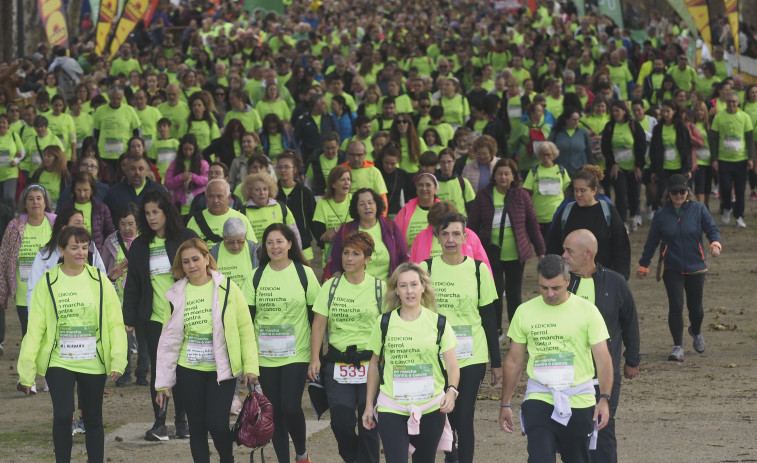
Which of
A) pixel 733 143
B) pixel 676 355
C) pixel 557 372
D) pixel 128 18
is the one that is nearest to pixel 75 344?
pixel 557 372

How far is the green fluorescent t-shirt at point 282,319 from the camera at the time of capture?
363 inches

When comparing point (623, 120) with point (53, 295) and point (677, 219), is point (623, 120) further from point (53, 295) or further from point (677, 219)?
point (53, 295)

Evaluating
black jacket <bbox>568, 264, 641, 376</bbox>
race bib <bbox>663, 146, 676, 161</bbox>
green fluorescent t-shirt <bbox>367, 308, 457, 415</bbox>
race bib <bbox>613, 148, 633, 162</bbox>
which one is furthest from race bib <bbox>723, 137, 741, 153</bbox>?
green fluorescent t-shirt <bbox>367, 308, 457, 415</bbox>

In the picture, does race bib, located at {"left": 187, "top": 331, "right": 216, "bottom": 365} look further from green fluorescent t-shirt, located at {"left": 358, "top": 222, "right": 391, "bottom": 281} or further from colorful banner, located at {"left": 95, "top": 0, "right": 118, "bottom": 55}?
colorful banner, located at {"left": 95, "top": 0, "right": 118, "bottom": 55}

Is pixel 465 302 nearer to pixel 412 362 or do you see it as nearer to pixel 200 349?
pixel 412 362

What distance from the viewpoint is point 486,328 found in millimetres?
9117

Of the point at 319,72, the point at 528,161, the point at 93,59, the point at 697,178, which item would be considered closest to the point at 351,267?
the point at 528,161

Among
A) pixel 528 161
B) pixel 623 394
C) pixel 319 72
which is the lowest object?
pixel 623 394

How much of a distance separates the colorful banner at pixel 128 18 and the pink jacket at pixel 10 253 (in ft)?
53.9

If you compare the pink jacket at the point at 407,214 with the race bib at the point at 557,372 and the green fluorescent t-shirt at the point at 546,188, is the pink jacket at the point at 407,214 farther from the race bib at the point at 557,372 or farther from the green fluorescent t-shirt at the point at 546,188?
the race bib at the point at 557,372

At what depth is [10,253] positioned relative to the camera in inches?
472

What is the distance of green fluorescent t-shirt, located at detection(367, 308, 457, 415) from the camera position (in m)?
8.05

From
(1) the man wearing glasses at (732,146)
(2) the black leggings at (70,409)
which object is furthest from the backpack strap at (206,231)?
(1) the man wearing glasses at (732,146)

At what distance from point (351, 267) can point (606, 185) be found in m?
10.9
